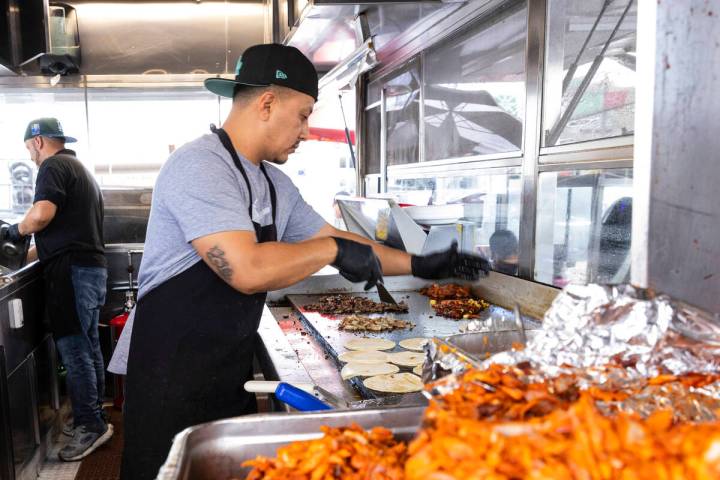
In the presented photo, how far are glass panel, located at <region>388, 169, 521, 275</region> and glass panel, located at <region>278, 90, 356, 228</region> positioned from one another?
9.89 ft

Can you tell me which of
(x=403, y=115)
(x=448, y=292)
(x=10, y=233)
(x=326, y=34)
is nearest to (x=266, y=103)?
(x=326, y=34)

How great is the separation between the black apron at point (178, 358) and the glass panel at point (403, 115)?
10.6 feet

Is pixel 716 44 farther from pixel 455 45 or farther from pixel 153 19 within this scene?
pixel 153 19

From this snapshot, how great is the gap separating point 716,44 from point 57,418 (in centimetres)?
469

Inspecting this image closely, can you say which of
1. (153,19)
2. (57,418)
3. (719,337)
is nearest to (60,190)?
(57,418)

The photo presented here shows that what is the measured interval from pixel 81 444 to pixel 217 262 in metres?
2.92

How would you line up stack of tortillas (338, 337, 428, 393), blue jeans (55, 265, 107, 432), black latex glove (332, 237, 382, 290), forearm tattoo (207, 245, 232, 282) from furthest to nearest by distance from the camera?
blue jeans (55, 265, 107, 432)
stack of tortillas (338, 337, 428, 393)
black latex glove (332, 237, 382, 290)
forearm tattoo (207, 245, 232, 282)

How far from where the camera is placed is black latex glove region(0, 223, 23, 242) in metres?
4.04

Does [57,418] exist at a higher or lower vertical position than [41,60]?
lower

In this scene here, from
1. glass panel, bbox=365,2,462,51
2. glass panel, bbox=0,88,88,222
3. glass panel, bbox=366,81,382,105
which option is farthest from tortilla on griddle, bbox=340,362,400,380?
glass panel, bbox=0,88,88,222

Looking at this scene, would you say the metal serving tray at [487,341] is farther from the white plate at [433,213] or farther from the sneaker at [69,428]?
the sneaker at [69,428]

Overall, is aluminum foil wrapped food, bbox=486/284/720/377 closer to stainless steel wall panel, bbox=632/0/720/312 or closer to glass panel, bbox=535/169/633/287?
stainless steel wall panel, bbox=632/0/720/312

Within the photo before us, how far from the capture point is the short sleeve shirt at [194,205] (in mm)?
1774

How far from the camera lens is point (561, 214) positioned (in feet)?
9.70
